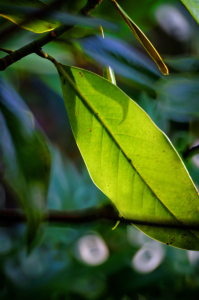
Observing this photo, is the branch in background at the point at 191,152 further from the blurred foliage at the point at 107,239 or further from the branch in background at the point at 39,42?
the branch in background at the point at 39,42

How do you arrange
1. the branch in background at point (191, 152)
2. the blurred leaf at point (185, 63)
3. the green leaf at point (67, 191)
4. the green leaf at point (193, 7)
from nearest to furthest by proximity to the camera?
the green leaf at point (193, 7) < the branch in background at point (191, 152) < the blurred leaf at point (185, 63) < the green leaf at point (67, 191)

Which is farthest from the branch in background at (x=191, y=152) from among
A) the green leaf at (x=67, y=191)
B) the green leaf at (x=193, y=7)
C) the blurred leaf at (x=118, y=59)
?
the green leaf at (x=67, y=191)

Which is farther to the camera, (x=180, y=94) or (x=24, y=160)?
(x=180, y=94)

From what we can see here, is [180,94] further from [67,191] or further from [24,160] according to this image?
[67,191]

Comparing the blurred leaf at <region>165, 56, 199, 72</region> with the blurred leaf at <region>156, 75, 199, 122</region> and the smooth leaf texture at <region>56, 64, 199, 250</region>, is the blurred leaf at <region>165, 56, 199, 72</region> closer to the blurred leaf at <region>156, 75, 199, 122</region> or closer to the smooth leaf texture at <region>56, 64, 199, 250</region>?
the blurred leaf at <region>156, 75, 199, 122</region>

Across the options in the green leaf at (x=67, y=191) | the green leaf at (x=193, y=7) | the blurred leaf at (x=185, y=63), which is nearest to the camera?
the green leaf at (x=193, y=7)

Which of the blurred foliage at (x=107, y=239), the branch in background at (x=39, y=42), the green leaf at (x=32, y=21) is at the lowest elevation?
the blurred foliage at (x=107, y=239)

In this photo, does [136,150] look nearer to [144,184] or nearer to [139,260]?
[144,184]

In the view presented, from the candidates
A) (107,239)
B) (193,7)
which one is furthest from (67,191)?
(193,7)
